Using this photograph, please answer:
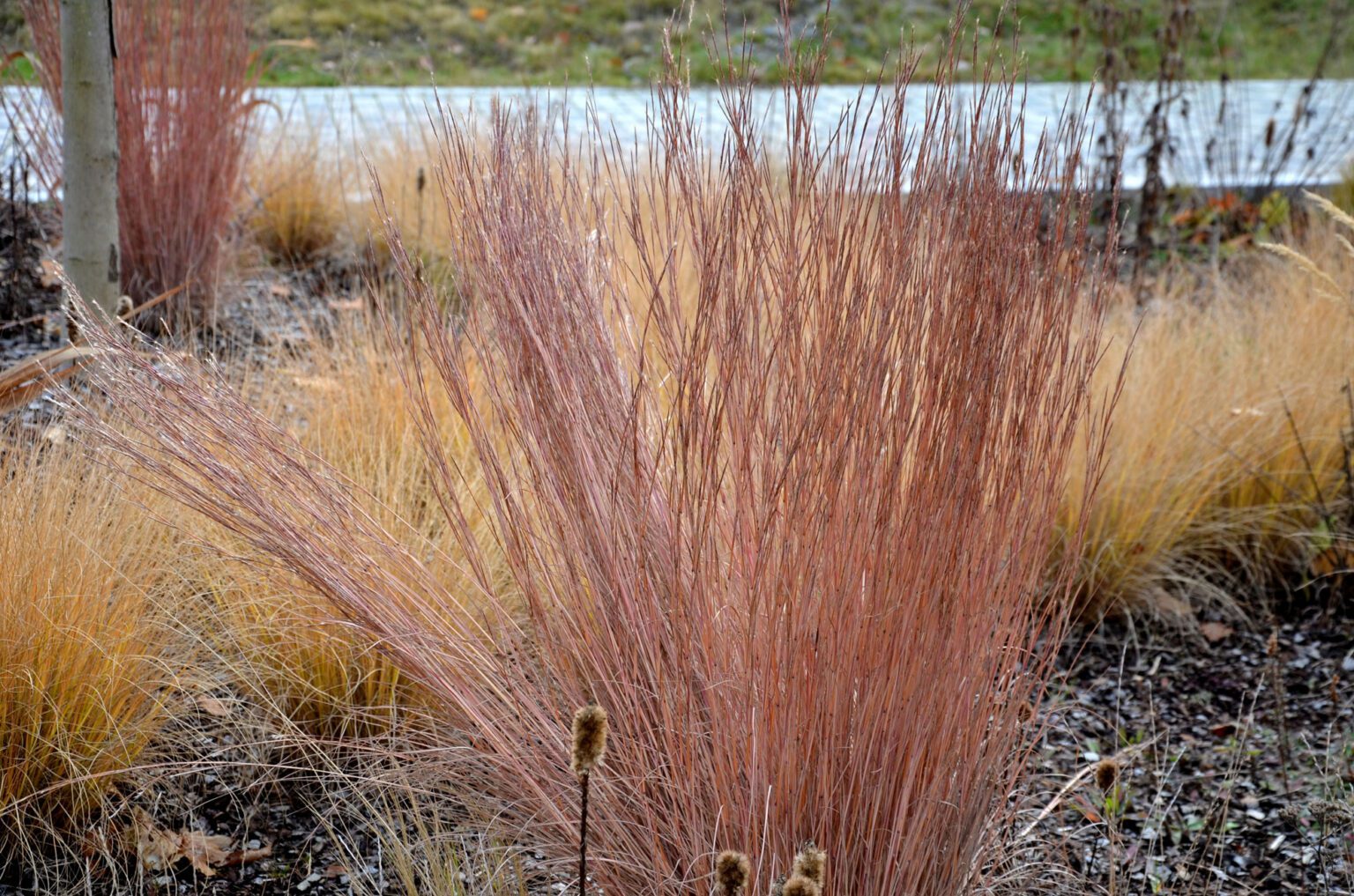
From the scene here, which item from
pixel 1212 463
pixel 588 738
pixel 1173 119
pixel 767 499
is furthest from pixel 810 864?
pixel 1173 119

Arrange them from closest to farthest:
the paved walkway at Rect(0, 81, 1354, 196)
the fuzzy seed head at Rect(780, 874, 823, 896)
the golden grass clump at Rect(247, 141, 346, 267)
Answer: the fuzzy seed head at Rect(780, 874, 823, 896) → the golden grass clump at Rect(247, 141, 346, 267) → the paved walkway at Rect(0, 81, 1354, 196)

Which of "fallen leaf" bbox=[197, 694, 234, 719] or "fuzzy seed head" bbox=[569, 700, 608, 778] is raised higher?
"fuzzy seed head" bbox=[569, 700, 608, 778]

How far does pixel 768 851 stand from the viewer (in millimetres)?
1640

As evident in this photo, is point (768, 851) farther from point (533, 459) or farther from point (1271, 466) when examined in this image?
point (1271, 466)

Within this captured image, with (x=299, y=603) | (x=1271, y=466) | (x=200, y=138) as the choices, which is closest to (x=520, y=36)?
(x=200, y=138)

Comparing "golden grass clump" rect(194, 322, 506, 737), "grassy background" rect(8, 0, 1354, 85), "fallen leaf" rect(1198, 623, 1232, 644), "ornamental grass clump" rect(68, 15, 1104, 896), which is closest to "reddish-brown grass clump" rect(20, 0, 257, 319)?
"golden grass clump" rect(194, 322, 506, 737)

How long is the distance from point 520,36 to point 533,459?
33.5ft

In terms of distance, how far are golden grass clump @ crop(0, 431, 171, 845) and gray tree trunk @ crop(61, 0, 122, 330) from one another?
3.27 ft

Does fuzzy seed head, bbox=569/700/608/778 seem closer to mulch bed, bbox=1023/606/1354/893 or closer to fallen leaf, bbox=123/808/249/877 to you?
mulch bed, bbox=1023/606/1354/893

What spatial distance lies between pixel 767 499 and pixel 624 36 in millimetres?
10412

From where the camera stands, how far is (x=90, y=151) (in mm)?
3199

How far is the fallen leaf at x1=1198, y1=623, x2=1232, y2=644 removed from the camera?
3213mm

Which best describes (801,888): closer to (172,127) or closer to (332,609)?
(332,609)

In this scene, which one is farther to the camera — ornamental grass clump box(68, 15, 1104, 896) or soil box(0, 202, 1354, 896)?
soil box(0, 202, 1354, 896)
